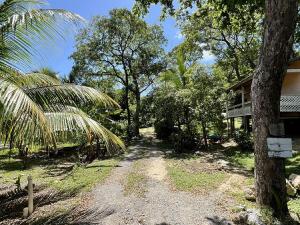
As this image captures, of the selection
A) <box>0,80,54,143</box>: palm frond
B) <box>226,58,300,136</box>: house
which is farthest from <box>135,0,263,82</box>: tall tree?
<box>0,80,54,143</box>: palm frond

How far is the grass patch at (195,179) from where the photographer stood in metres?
11.7

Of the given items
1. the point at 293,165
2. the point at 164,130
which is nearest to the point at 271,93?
the point at 293,165

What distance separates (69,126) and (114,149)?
126 centimetres

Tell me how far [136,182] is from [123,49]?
73.7 feet

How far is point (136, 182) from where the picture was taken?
12.8 metres

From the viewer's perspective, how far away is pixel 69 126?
21.9ft

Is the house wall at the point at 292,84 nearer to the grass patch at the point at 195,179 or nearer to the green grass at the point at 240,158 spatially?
the green grass at the point at 240,158

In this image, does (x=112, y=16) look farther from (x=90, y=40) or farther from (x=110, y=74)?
(x=110, y=74)

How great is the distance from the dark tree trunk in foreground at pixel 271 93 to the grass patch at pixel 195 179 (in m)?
3.57

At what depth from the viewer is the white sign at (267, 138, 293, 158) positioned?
298 inches

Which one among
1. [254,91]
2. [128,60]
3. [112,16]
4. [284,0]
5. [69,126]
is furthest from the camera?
[128,60]

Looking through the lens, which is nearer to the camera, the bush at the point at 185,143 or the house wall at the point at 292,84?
the bush at the point at 185,143

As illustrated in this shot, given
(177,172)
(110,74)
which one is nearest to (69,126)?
(177,172)

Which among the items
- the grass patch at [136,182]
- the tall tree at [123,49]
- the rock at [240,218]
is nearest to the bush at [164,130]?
the tall tree at [123,49]
